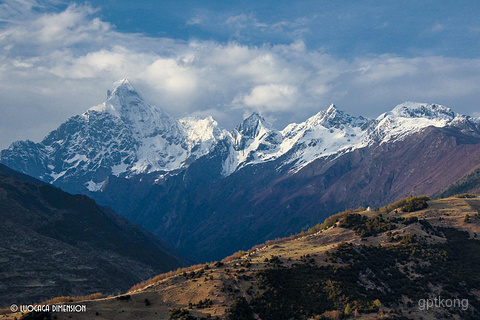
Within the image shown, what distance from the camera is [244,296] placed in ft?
429

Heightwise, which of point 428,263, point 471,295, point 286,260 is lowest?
point 471,295

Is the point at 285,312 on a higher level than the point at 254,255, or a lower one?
lower

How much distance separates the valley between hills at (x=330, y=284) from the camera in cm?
12344

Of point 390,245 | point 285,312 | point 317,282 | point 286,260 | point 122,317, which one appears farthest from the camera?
point 390,245

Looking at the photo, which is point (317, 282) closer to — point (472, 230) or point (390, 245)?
point (390, 245)

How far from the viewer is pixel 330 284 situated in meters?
139

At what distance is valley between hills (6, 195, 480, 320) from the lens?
405 feet

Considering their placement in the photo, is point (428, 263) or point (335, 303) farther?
point (428, 263)

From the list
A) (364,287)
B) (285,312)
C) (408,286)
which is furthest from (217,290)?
(408,286)

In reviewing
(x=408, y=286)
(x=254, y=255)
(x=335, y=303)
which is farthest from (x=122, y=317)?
(x=408, y=286)

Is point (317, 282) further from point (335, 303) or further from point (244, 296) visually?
point (244, 296)

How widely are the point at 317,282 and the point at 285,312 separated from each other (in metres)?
19.2

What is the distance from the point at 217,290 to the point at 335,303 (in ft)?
109

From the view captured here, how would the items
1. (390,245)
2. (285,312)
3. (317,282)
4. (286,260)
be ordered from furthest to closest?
(390,245), (286,260), (317,282), (285,312)
